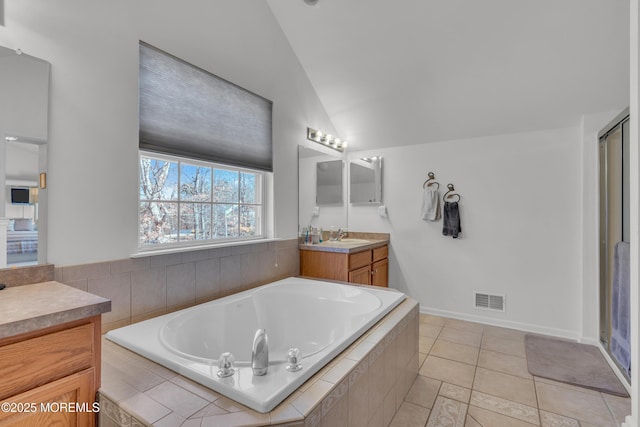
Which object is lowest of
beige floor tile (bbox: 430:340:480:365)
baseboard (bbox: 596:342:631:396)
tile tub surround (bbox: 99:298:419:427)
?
beige floor tile (bbox: 430:340:480:365)

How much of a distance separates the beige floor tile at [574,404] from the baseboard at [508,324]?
103cm

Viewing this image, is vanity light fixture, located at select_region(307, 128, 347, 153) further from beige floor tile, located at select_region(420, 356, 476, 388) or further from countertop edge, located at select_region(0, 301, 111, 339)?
countertop edge, located at select_region(0, 301, 111, 339)

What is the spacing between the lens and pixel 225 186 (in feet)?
7.99

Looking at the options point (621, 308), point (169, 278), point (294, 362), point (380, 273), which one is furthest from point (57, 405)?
point (621, 308)

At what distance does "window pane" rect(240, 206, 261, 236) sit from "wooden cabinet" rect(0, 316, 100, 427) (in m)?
1.54

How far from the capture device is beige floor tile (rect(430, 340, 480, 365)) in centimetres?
247

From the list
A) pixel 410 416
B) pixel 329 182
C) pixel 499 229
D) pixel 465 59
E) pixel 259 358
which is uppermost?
pixel 465 59

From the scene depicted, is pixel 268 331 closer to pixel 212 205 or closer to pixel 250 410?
pixel 212 205

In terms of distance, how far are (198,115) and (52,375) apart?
5.32 ft

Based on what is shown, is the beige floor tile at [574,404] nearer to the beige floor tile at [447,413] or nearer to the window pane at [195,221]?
the beige floor tile at [447,413]

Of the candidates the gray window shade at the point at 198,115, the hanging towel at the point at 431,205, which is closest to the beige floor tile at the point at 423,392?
the hanging towel at the point at 431,205

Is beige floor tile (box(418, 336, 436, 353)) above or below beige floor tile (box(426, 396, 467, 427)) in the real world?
above

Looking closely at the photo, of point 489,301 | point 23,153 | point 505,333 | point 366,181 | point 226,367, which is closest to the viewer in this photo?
point 226,367

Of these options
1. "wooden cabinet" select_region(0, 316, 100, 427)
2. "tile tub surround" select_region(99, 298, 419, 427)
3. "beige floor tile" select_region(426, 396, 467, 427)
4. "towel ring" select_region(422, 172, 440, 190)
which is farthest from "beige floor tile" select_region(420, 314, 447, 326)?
"wooden cabinet" select_region(0, 316, 100, 427)
